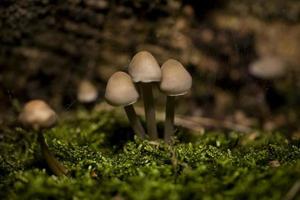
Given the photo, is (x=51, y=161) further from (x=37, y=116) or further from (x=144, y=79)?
(x=144, y=79)

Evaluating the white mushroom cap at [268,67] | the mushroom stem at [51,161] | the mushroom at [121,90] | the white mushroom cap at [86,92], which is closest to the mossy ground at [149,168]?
the mushroom stem at [51,161]

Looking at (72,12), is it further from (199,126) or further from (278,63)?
(278,63)

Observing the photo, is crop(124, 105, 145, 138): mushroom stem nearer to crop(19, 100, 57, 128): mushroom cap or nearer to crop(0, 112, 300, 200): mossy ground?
crop(0, 112, 300, 200): mossy ground

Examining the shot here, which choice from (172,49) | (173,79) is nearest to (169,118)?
(173,79)

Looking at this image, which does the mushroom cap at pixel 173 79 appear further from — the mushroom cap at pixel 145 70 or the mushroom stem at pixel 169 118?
the mushroom stem at pixel 169 118

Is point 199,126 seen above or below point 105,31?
below

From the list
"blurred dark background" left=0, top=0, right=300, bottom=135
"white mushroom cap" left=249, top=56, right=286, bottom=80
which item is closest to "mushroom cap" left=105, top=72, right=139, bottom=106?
"blurred dark background" left=0, top=0, right=300, bottom=135

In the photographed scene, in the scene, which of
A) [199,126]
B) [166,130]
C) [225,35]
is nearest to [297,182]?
[166,130]
